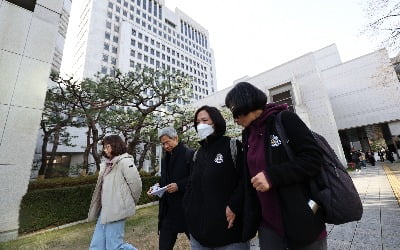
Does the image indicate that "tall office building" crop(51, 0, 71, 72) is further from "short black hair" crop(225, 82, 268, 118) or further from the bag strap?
the bag strap

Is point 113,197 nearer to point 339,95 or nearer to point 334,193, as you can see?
point 334,193

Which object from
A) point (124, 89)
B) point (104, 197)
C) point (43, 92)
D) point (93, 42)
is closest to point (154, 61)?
point (93, 42)

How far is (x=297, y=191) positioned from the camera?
125 cm

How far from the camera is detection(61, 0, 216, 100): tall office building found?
42.4 metres

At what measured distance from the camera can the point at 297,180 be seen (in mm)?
1231

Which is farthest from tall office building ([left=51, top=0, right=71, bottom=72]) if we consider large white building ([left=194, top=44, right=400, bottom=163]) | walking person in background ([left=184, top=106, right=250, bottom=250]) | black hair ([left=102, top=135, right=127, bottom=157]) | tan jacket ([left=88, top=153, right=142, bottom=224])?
large white building ([left=194, top=44, right=400, bottom=163])

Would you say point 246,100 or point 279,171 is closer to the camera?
Answer: point 279,171

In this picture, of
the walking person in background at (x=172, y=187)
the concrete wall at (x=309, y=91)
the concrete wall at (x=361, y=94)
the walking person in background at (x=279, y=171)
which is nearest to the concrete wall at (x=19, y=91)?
the walking person in background at (x=172, y=187)

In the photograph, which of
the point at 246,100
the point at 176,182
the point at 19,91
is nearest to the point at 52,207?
the point at 19,91

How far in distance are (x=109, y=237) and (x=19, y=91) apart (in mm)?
5805

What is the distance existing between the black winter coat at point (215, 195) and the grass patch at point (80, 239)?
2566 millimetres

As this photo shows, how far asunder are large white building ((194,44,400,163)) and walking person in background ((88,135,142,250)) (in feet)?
68.2

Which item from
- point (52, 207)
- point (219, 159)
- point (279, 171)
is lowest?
point (52, 207)

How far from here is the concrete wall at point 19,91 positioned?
18.5 feet
